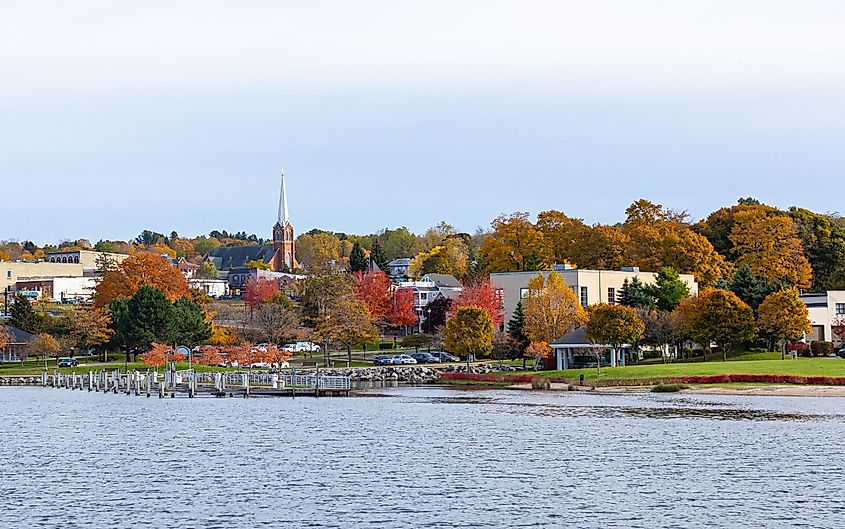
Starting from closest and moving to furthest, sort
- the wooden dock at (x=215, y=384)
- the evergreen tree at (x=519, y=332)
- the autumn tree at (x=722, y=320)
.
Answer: the wooden dock at (x=215, y=384)
the autumn tree at (x=722, y=320)
the evergreen tree at (x=519, y=332)

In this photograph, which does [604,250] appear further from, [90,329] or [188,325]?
[90,329]

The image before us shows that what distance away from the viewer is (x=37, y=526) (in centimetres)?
3341

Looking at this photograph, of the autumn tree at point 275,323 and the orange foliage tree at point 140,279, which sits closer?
the autumn tree at point 275,323

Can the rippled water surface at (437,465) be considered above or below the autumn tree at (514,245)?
below

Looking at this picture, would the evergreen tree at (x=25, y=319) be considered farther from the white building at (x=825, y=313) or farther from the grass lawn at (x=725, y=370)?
the white building at (x=825, y=313)

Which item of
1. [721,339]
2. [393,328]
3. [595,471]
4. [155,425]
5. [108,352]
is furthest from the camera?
[393,328]

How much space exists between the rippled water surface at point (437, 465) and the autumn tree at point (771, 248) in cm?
6246

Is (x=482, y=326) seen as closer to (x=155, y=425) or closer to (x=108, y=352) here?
(x=155, y=425)

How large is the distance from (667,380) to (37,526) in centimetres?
5702

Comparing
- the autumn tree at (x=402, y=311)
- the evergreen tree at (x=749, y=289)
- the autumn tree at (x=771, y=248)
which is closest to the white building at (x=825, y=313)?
the evergreen tree at (x=749, y=289)

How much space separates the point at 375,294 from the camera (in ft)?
445

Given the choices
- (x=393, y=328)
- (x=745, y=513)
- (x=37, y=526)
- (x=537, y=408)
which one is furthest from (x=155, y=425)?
(x=393, y=328)

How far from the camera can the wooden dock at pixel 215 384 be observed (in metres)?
86.9

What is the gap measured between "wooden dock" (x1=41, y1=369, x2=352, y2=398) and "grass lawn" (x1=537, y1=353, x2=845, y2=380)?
16931mm
